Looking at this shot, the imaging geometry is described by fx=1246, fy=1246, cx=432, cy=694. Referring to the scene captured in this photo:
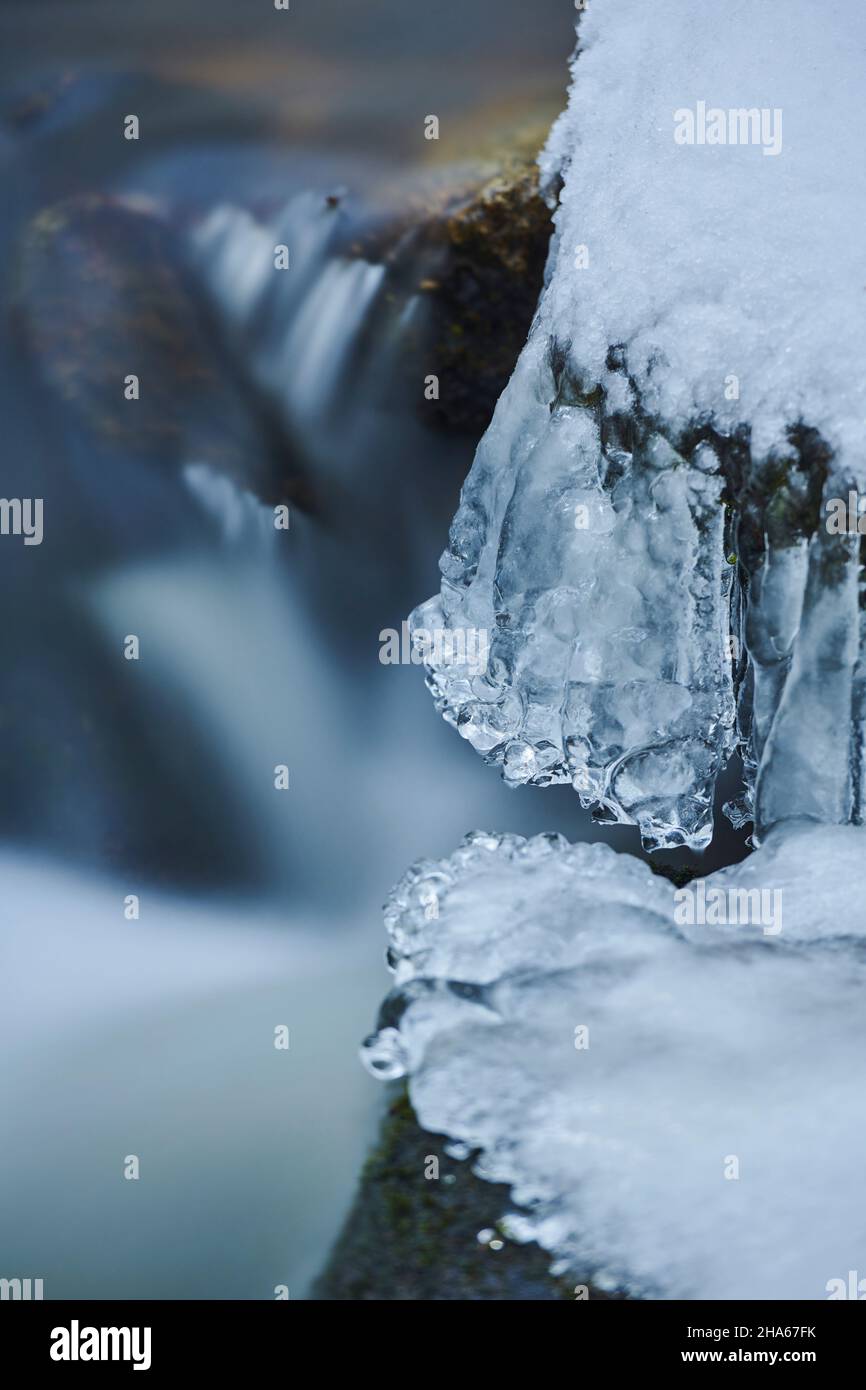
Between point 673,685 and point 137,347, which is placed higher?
point 137,347

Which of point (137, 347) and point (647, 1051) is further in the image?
point (137, 347)

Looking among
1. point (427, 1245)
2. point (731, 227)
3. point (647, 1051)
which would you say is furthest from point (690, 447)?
point (427, 1245)

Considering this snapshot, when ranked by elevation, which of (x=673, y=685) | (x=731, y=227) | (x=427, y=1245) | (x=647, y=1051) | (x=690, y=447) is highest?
(x=731, y=227)

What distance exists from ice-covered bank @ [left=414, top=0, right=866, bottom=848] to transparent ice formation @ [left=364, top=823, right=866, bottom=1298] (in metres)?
0.47

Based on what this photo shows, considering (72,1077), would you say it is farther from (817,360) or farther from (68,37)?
(68,37)

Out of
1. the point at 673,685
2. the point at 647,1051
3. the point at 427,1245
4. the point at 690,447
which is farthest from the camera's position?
the point at 673,685

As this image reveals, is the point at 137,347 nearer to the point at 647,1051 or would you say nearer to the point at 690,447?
the point at 690,447

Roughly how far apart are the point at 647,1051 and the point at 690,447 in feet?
5.51

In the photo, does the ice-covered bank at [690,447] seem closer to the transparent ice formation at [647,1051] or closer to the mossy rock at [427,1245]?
the transparent ice formation at [647,1051]

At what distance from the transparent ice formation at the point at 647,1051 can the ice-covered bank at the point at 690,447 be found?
47 centimetres

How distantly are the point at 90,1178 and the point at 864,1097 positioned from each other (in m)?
1.86

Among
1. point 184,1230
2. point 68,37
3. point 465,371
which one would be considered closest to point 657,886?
point 184,1230

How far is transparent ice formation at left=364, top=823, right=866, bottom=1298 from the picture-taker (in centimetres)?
247

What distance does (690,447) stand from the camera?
138 inches
